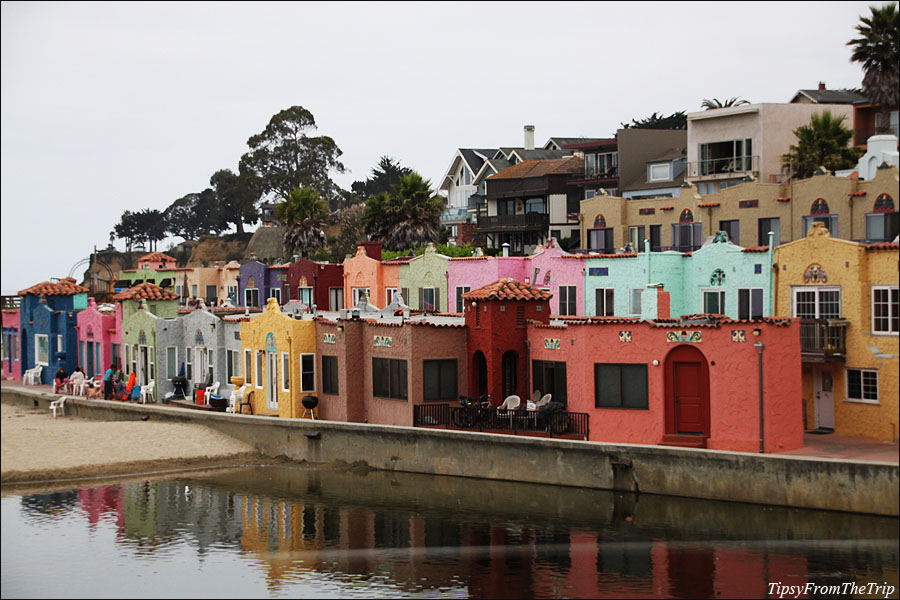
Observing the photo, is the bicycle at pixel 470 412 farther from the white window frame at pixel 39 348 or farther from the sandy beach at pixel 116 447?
the white window frame at pixel 39 348

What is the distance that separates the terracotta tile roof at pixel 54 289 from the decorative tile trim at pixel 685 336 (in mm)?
40671

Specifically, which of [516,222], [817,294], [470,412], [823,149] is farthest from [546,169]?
[470,412]

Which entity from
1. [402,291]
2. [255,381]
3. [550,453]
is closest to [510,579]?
[550,453]

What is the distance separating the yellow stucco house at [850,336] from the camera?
42.0 m

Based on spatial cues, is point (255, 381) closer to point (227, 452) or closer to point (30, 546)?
point (227, 452)

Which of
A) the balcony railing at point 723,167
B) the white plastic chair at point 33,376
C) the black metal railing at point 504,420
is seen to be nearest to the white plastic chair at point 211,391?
the black metal railing at point 504,420

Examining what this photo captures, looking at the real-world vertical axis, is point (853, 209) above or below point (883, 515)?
above

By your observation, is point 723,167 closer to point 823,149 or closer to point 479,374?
point 823,149

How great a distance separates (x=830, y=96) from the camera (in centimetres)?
7400

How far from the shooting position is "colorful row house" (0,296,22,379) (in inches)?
2859

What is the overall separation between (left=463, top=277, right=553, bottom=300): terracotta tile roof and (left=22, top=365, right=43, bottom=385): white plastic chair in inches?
1287

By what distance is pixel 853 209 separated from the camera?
52.4m

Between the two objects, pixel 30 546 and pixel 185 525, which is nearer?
pixel 30 546

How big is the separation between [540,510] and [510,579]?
6.90 meters
